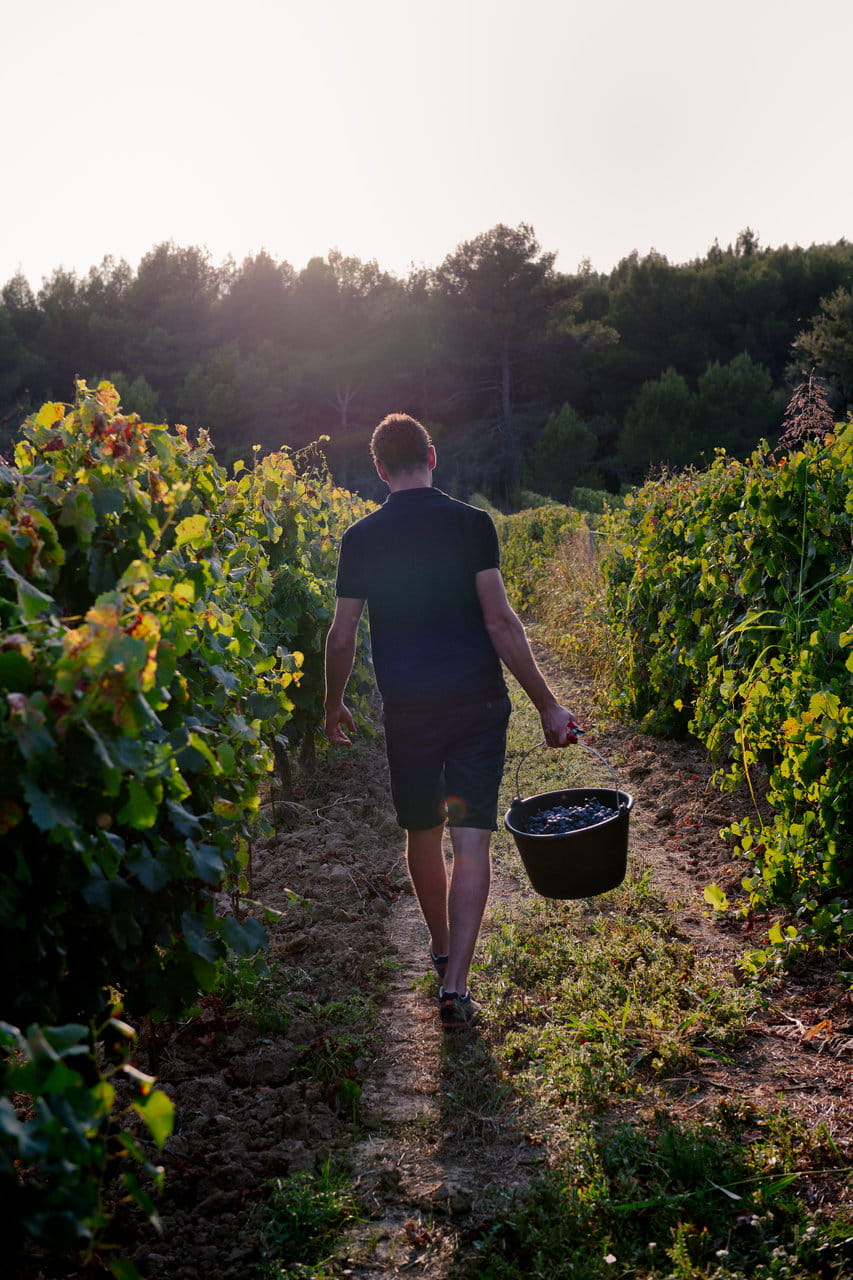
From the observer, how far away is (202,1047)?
2988 mm

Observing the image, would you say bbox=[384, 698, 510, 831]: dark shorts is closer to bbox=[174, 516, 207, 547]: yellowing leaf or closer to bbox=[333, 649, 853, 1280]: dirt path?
bbox=[333, 649, 853, 1280]: dirt path

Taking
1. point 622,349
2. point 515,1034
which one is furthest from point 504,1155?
point 622,349

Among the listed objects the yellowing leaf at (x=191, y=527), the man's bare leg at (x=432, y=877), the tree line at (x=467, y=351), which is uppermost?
the tree line at (x=467, y=351)

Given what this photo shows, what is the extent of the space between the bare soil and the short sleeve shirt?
1.16 meters

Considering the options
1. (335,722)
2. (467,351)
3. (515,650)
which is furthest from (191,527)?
(467,351)

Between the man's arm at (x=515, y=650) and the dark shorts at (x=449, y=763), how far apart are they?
160mm

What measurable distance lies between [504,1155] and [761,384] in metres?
38.0

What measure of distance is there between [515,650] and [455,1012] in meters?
1.25

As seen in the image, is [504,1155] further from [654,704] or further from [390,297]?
[390,297]

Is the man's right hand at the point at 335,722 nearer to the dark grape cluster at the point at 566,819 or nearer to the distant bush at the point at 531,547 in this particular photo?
the dark grape cluster at the point at 566,819

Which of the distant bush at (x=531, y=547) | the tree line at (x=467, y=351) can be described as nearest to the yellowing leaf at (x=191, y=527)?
the distant bush at (x=531, y=547)

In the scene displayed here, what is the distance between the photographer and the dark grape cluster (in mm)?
3260

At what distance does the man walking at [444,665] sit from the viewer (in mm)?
3090

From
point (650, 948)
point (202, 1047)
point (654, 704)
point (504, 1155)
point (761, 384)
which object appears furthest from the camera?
point (761, 384)
